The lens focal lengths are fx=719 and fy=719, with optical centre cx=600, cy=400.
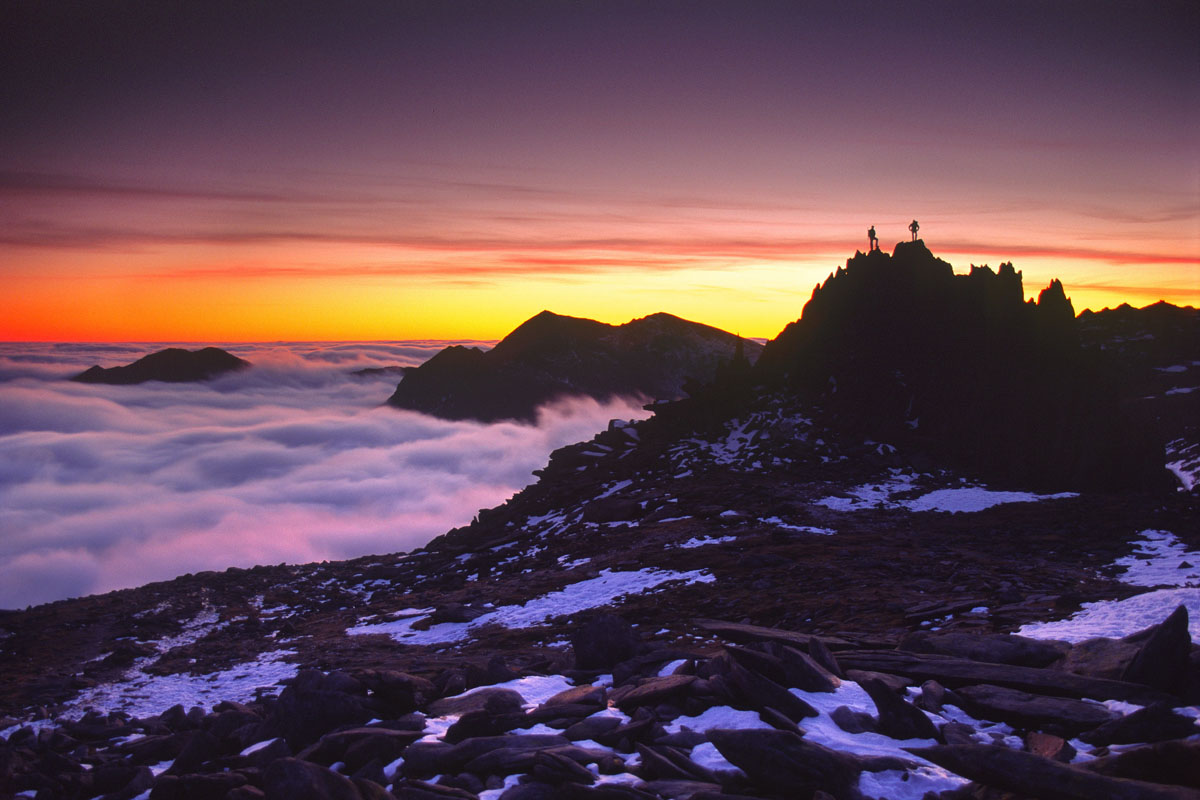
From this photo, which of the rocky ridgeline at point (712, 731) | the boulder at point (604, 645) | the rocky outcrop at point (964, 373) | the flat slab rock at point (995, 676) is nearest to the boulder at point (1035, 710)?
the rocky ridgeline at point (712, 731)

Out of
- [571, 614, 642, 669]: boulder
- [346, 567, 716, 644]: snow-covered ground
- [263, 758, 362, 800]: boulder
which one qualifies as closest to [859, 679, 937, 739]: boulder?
[571, 614, 642, 669]: boulder

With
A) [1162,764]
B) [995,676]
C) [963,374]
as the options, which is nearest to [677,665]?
[995,676]

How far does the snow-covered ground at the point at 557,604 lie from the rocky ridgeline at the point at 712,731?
31.5 ft

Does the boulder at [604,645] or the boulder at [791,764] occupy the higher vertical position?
the boulder at [791,764]

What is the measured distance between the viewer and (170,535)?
146750 mm

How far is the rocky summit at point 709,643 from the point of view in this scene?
936 centimetres

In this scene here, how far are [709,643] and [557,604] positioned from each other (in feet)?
30.4

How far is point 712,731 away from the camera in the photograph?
9.87 metres

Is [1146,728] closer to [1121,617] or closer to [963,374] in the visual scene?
[1121,617]

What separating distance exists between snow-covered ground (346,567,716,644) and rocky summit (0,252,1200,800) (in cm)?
15

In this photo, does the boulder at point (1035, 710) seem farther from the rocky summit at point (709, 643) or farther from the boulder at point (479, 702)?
the boulder at point (479, 702)

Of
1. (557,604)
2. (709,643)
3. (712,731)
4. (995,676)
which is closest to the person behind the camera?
(712,731)

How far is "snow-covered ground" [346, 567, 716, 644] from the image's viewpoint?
78.1 ft

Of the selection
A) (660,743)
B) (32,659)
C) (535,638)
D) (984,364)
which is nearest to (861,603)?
(535,638)
